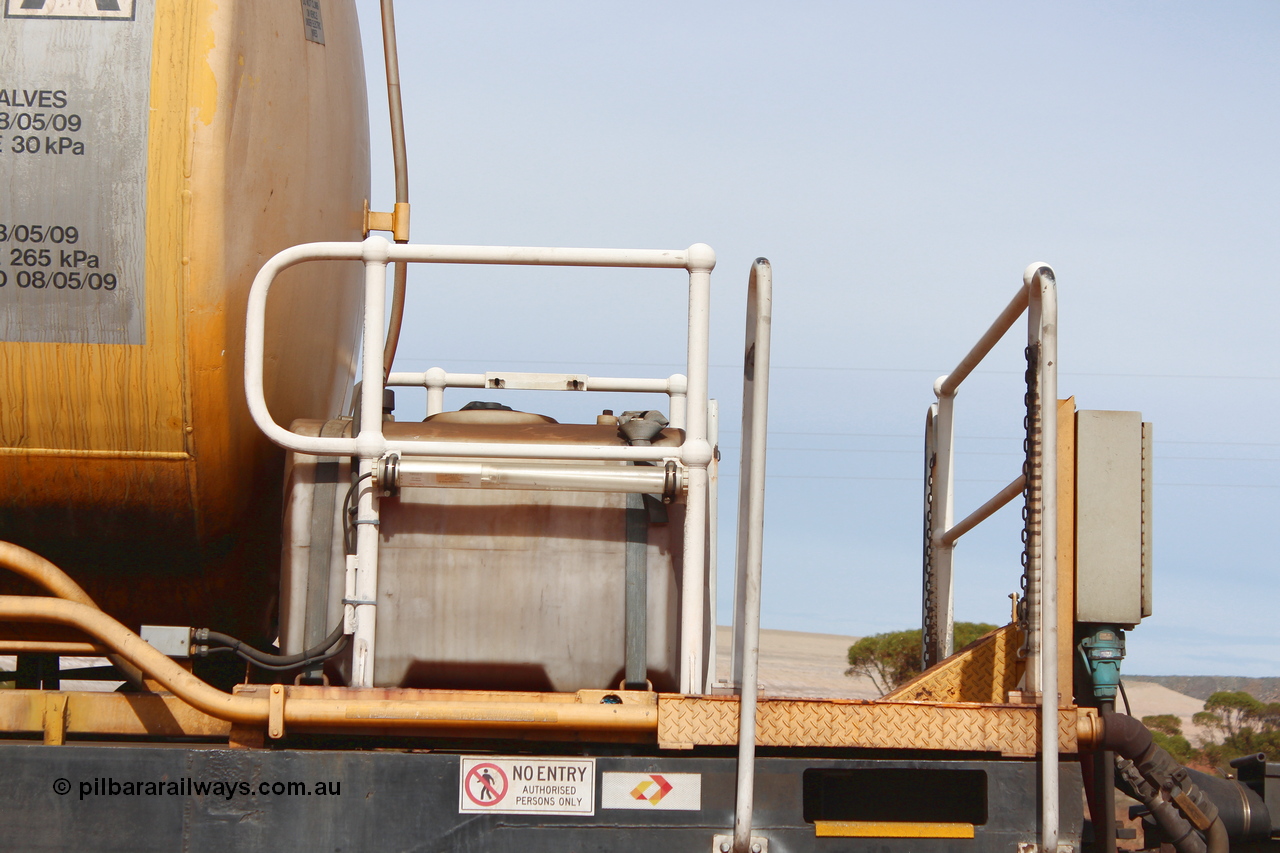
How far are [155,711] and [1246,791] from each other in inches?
125

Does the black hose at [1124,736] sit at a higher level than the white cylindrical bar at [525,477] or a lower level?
lower

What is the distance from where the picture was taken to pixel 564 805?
10.7 feet

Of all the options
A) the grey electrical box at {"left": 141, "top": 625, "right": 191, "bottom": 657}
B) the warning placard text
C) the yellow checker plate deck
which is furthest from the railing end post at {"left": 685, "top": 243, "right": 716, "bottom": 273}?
the grey electrical box at {"left": 141, "top": 625, "right": 191, "bottom": 657}

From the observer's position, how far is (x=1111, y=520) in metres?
3.50

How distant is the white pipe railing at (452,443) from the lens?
134 inches

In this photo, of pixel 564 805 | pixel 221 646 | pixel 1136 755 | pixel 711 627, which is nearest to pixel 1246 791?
pixel 1136 755

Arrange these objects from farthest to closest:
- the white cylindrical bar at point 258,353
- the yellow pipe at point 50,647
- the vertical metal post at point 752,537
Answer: the yellow pipe at point 50,647, the white cylindrical bar at point 258,353, the vertical metal post at point 752,537

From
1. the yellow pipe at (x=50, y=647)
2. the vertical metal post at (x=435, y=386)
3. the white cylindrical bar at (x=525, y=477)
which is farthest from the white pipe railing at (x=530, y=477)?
the vertical metal post at (x=435, y=386)

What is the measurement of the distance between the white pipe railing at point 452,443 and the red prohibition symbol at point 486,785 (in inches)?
16.4

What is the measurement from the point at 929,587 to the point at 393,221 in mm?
2573

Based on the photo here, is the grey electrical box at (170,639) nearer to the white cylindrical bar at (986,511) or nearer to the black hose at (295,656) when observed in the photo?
the black hose at (295,656)

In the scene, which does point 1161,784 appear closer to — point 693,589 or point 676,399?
point 693,589

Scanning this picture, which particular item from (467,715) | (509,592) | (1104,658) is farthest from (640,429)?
(1104,658)

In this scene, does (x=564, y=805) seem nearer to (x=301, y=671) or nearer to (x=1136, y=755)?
(x=301, y=671)
